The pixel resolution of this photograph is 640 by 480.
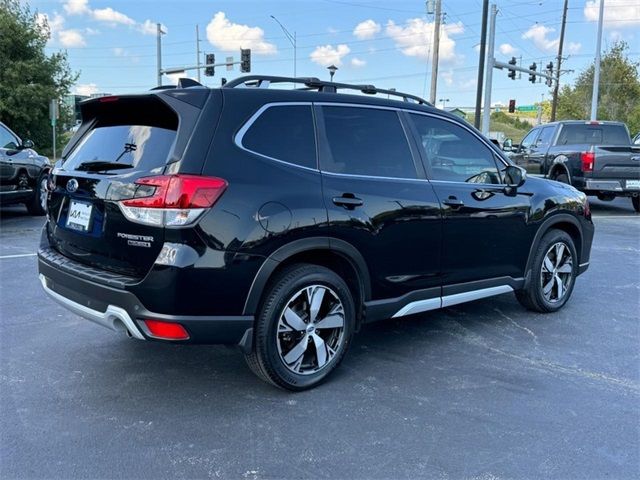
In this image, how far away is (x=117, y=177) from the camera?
3.29 m

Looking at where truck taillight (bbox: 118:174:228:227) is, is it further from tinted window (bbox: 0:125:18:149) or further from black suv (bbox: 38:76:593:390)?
tinted window (bbox: 0:125:18:149)

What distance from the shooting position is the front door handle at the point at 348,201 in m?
3.62

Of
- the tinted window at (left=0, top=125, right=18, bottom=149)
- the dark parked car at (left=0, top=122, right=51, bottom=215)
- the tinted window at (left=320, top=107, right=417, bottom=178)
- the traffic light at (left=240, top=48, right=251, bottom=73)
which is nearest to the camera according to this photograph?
the tinted window at (left=320, top=107, right=417, bottom=178)

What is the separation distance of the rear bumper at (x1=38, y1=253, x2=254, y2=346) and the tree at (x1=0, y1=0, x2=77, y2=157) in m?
24.8

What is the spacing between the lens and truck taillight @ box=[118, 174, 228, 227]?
3.04 m

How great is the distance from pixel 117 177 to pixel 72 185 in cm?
49

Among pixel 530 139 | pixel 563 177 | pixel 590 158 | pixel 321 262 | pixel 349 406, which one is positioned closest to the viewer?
pixel 349 406

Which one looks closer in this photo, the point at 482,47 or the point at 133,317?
the point at 133,317

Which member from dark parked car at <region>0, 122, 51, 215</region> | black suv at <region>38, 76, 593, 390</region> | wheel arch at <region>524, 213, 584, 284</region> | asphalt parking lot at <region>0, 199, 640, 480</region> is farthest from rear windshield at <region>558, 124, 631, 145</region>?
dark parked car at <region>0, 122, 51, 215</region>

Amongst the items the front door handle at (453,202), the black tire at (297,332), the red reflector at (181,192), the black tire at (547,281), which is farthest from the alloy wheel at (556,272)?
the red reflector at (181,192)

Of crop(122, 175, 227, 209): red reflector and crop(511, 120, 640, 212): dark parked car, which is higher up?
crop(511, 120, 640, 212): dark parked car

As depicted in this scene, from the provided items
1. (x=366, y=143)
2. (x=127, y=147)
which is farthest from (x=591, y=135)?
(x=127, y=147)

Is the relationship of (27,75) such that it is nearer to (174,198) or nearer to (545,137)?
(545,137)

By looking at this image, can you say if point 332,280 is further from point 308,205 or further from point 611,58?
point 611,58
